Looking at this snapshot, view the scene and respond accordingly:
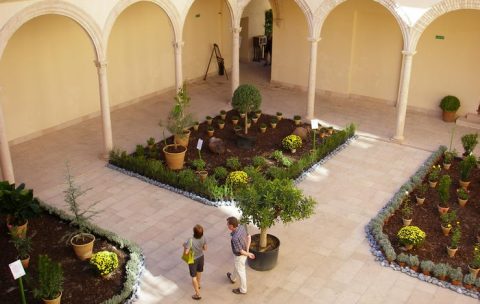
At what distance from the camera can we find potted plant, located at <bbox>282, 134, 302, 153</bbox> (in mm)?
17141

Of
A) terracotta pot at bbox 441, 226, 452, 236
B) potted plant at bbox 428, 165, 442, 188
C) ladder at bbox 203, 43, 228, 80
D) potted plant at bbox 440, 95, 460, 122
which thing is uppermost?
ladder at bbox 203, 43, 228, 80

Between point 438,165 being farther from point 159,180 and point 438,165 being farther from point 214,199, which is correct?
point 159,180

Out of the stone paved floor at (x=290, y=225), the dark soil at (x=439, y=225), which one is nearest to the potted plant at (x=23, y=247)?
the stone paved floor at (x=290, y=225)

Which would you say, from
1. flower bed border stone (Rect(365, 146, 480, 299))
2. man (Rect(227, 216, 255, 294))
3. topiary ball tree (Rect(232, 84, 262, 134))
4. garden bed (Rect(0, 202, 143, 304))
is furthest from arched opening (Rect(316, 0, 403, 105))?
garden bed (Rect(0, 202, 143, 304))

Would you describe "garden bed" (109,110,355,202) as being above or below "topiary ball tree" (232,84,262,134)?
below

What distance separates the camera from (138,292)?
11406 millimetres

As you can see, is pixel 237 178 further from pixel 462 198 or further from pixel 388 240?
pixel 462 198

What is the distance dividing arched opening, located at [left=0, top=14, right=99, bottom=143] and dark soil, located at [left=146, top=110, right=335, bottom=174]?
3687mm

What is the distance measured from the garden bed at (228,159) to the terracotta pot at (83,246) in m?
3.39

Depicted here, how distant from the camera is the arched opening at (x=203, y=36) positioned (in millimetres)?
23234

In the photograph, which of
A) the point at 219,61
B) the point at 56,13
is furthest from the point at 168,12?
the point at 219,61

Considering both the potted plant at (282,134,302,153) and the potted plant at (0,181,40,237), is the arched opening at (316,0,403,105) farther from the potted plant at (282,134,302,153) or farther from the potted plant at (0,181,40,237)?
the potted plant at (0,181,40,237)

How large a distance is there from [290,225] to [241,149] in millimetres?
4445

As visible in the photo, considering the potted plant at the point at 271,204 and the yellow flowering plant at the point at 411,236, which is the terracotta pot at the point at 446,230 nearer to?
the yellow flowering plant at the point at 411,236
